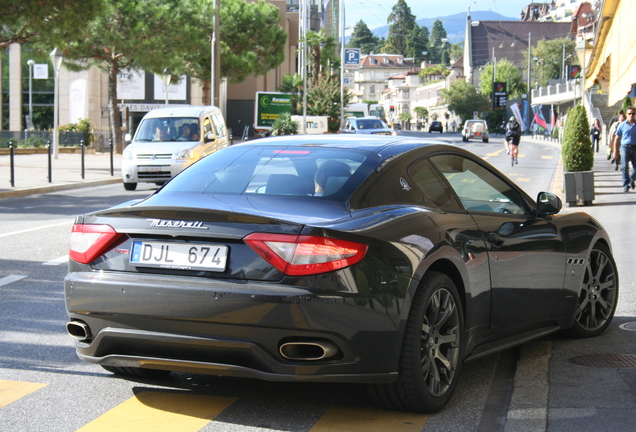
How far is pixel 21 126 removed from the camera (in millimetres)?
59562

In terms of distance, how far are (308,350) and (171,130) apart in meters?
19.2

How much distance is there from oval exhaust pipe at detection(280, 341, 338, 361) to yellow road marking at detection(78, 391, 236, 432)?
0.58m

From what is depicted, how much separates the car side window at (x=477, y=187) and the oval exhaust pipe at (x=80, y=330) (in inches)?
84.1

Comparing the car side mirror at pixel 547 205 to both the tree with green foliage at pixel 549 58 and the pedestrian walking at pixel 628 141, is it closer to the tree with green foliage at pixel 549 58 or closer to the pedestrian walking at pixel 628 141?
the pedestrian walking at pixel 628 141

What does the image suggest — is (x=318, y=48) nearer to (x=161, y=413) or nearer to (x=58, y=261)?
(x=58, y=261)

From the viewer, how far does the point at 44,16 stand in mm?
25391

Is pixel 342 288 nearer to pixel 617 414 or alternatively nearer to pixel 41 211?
pixel 617 414

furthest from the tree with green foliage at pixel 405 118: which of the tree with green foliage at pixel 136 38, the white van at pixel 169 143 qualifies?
the white van at pixel 169 143

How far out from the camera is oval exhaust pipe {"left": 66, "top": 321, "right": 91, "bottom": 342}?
455cm

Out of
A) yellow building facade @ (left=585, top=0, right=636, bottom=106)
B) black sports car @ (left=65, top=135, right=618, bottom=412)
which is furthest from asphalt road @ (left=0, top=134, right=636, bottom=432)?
yellow building facade @ (left=585, top=0, right=636, bottom=106)

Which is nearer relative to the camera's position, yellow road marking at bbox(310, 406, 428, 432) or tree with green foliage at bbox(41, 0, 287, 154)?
yellow road marking at bbox(310, 406, 428, 432)

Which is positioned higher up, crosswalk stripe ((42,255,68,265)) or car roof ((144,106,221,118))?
car roof ((144,106,221,118))

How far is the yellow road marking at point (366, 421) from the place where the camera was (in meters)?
4.33

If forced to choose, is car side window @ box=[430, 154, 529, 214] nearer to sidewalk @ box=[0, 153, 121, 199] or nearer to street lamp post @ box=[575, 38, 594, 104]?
sidewalk @ box=[0, 153, 121, 199]
